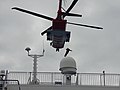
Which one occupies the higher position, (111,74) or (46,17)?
(46,17)

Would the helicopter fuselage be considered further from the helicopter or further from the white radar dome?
the white radar dome

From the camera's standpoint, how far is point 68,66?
3828 centimetres

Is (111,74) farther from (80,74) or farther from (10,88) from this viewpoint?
(10,88)

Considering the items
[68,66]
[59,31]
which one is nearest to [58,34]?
[59,31]

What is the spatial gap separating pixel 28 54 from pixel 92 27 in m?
9.72

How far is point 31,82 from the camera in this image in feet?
125

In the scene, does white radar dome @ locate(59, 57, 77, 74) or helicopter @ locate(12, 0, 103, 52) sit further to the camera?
white radar dome @ locate(59, 57, 77, 74)

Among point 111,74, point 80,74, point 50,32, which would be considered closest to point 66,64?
point 80,74

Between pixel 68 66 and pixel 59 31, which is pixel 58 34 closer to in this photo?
pixel 59 31

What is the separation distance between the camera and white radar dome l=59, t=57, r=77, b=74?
125 feet

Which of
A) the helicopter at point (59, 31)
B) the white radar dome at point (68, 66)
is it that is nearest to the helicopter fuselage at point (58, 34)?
the helicopter at point (59, 31)

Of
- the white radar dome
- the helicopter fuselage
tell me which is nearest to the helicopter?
the helicopter fuselage

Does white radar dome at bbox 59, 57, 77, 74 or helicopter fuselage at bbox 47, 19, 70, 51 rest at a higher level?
helicopter fuselage at bbox 47, 19, 70, 51

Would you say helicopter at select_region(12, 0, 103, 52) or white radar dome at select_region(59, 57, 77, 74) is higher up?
helicopter at select_region(12, 0, 103, 52)
